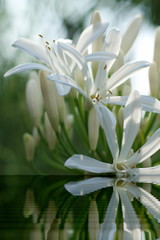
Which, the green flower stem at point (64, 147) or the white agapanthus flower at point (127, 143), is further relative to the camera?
the green flower stem at point (64, 147)

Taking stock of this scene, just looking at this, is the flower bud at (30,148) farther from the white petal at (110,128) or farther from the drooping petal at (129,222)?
the drooping petal at (129,222)

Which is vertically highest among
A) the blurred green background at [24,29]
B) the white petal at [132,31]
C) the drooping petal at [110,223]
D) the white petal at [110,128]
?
the blurred green background at [24,29]

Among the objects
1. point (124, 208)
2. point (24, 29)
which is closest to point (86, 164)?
point (124, 208)

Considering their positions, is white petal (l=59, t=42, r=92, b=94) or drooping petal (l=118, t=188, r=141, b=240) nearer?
drooping petal (l=118, t=188, r=141, b=240)

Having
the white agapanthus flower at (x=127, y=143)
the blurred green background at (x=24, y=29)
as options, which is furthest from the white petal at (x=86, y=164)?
the blurred green background at (x=24, y=29)

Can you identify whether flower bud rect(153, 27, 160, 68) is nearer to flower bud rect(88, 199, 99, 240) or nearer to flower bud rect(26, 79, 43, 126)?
flower bud rect(26, 79, 43, 126)

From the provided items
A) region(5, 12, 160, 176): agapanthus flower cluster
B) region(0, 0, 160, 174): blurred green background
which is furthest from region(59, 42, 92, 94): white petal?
region(0, 0, 160, 174): blurred green background

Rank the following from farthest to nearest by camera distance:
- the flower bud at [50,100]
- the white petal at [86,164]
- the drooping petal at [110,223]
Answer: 1. the flower bud at [50,100]
2. the white petal at [86,164]
3. the drooping petal at [110,223]

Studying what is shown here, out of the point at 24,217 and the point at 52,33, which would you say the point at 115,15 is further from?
the point at 24,217
